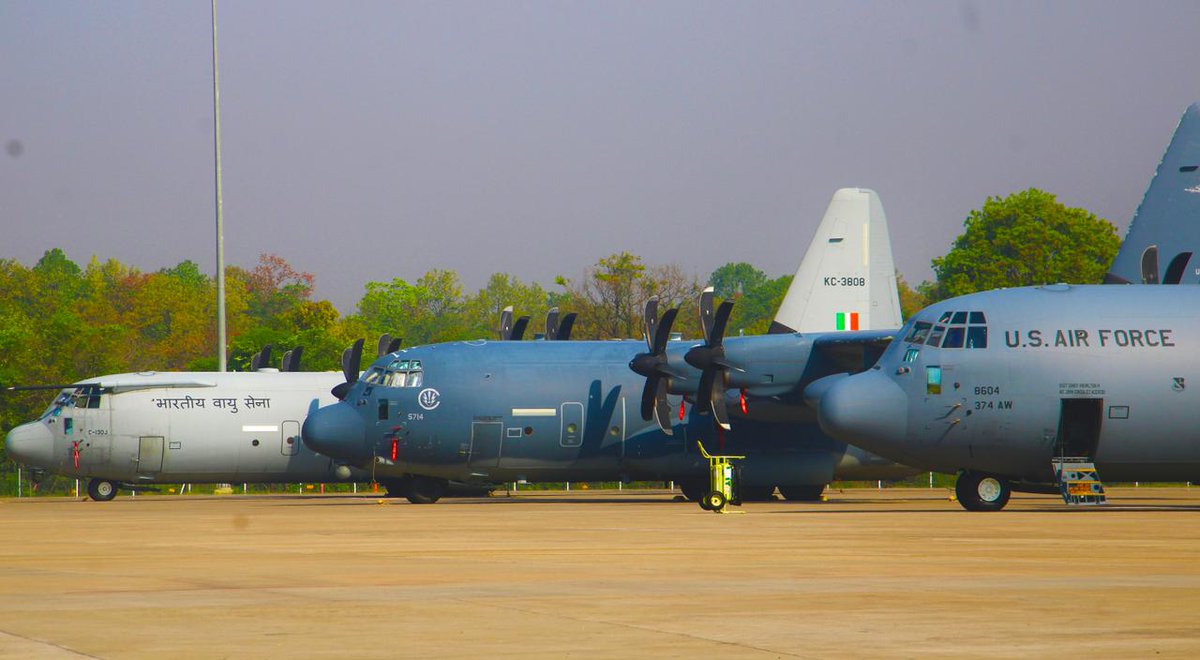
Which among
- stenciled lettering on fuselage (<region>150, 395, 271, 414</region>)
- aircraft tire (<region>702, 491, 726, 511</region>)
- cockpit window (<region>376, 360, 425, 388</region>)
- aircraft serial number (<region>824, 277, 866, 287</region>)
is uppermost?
aircraft serial number (<region>824, 277, 866, 287</region>)

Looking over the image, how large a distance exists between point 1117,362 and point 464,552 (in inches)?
666

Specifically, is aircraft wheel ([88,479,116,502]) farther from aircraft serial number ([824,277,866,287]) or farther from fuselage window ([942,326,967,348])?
fuselage window ([942,326,967,348])

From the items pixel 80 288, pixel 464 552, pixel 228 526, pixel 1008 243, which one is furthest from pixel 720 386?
pixel 80 288

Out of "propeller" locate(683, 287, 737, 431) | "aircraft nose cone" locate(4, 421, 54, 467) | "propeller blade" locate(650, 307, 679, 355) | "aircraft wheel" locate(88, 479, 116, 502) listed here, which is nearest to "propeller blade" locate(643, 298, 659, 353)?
"propeller blade" locate(650, 307, 679, 355)

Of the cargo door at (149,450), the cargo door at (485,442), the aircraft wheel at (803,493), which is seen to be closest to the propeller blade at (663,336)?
the cargo door at (485,442)

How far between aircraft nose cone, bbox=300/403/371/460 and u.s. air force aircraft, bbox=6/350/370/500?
6.70m

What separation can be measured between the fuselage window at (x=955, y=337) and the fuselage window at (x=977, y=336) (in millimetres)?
124

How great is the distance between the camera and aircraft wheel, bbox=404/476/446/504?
43750 mm

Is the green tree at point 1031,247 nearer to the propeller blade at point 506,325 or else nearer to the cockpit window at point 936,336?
the propeller blade at point 506,325

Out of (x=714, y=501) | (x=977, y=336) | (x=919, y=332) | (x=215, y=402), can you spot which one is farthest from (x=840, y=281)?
(x=215, y=402)

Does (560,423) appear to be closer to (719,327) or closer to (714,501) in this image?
(719,327)

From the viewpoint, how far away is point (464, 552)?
68.7ft

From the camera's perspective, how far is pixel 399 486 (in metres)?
46.1

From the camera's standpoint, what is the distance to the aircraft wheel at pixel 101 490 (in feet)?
164
